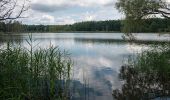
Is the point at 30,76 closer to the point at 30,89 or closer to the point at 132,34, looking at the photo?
the point at 30,89

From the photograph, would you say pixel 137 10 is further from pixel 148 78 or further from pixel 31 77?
pixel 31 77

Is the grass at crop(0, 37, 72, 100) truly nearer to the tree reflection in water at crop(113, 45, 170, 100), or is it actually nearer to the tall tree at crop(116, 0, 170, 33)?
the tree reflection in water at crop(113, 45, 170, 100)

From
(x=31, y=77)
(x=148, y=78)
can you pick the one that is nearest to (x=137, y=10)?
(x=148, y=78)

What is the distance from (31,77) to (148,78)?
23.8ft

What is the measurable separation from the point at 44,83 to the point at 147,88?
204 inches

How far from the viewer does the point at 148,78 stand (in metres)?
14.3

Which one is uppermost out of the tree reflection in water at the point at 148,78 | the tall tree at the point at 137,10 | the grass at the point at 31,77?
the tall tree at the point at 137,10

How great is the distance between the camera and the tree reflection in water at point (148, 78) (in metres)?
11.5

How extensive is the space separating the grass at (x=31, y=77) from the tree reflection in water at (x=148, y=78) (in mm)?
2661

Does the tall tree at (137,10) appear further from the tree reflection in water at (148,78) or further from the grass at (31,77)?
the grass at (31,77)

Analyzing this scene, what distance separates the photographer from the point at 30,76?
28.8 feet

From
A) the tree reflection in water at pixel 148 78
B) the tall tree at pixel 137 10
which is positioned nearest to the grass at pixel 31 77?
the tree reflection in water at pixel 148 78

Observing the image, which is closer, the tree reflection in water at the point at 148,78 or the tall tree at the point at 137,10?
the tree reflection in water at the point at 148,78

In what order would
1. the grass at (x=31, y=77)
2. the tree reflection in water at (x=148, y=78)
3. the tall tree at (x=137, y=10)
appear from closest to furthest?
the grass at (x=31, y=77), the tree reflection in water at (x=148, y=78), the tall tree at (x=137, y=10)
